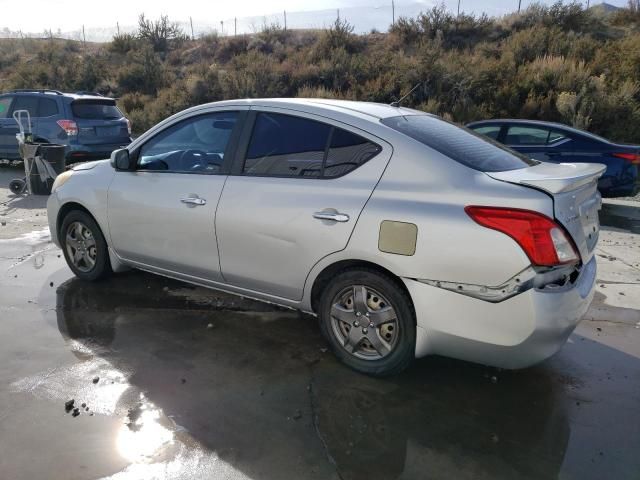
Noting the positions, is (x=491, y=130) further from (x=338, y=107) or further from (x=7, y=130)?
(x=7, y=130)

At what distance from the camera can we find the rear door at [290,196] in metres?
3.50

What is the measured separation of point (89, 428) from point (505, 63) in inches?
754

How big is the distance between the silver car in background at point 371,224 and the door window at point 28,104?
26.7ft

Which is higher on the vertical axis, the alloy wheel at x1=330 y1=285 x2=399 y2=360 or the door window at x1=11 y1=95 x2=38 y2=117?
the door window at x1=11 y1=95 x2=38 y2=117

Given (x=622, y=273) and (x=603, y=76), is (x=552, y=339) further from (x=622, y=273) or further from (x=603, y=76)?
(x=603, y=76)

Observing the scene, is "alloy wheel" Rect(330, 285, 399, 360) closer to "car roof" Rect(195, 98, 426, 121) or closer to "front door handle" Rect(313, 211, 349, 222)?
"front door handle" Rect(313, 211, 349, 222)

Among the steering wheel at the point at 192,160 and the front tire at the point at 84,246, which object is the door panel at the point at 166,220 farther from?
the front tire at the point at 84,246

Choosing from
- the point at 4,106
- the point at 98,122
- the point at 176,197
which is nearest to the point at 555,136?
the point at 176,197

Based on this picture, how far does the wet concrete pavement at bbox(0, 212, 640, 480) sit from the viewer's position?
9.21 ft

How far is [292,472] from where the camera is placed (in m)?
2.73

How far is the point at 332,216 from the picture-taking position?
138 inches

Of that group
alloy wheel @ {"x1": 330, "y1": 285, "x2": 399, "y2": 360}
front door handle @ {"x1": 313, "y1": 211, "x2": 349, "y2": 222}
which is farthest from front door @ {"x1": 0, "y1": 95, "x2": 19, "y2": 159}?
alloy wheel @ {"x1": 330, "y1": 285, "x2": 399, "y2": 360}

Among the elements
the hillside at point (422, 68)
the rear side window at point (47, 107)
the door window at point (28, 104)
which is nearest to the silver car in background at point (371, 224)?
the rear side window at point (47, 107)

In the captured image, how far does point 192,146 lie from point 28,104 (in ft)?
29.6
